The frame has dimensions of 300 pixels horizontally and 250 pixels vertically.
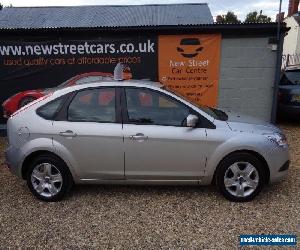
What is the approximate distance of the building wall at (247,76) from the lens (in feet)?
25.3

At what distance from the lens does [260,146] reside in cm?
403

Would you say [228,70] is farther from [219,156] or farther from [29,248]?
[29,248]

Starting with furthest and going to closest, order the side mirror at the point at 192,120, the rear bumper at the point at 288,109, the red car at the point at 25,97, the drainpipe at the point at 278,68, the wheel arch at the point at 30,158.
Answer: the rear bumper at the point at 288,109, the red car at the point at 25,97, the drainpipe at the point at 278,68, the wheel arch at the point at 30,158, the side mirror at the point at 192,120

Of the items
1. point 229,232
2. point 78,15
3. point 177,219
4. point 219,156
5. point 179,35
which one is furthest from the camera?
point 78,15

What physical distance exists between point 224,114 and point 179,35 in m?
3.66

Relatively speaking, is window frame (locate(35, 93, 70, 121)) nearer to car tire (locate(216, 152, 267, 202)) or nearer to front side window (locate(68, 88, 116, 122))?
front side window (locate(68, 88, 116, 122))

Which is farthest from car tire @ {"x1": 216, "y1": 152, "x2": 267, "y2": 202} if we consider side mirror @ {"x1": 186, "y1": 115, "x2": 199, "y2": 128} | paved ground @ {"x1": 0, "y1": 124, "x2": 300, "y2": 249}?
side mirror @ {"x1": 186, "y1": 115, "x2": 199, "y2": 128}

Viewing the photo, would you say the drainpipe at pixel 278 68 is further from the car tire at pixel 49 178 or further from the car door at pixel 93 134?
the car tire at pixel 49 178

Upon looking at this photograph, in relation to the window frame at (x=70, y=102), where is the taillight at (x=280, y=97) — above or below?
below

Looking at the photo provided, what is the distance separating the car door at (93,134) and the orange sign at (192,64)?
3906 millimetres

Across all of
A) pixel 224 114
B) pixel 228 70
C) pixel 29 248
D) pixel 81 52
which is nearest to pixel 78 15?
pixel 81 52

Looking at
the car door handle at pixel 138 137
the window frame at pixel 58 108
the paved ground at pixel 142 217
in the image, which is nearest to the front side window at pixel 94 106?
the window frame at pixel 58 108

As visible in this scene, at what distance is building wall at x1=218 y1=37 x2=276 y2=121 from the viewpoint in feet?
25.3

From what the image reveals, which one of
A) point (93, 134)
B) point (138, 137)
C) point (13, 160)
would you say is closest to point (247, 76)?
point (138, 137)
